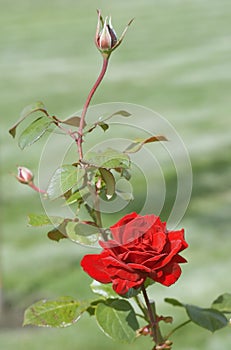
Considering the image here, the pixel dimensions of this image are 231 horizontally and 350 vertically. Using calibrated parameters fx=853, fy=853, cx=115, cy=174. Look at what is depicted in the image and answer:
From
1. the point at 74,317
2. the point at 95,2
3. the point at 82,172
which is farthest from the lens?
the point at 95,2

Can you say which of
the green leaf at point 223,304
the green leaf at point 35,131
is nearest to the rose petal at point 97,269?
the green leaf at point 35,131

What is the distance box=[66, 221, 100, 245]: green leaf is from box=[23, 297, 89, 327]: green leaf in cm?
13

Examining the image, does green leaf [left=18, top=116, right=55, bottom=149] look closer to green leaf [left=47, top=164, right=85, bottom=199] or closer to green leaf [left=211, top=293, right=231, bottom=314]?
green leaf [left=47, top=164, right=85, bottom=199]

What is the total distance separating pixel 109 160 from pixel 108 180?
29 millimetres

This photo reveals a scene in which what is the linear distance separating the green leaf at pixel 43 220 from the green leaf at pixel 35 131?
106 millimetres

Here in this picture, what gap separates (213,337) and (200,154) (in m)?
2.94

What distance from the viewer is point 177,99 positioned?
26.9ft

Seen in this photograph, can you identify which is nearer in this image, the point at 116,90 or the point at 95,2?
the point at 116,90

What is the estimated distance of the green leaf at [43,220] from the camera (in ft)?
4.10

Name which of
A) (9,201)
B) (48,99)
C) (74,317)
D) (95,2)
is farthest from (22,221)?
(95,2)

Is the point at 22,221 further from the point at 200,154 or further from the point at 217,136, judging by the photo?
the point at 217,136

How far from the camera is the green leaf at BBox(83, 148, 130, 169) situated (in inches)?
46.2

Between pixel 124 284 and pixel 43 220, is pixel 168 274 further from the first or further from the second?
pixel 43 220

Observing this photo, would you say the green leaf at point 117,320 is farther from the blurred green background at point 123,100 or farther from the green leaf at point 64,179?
the blurred green background at point 123,100
